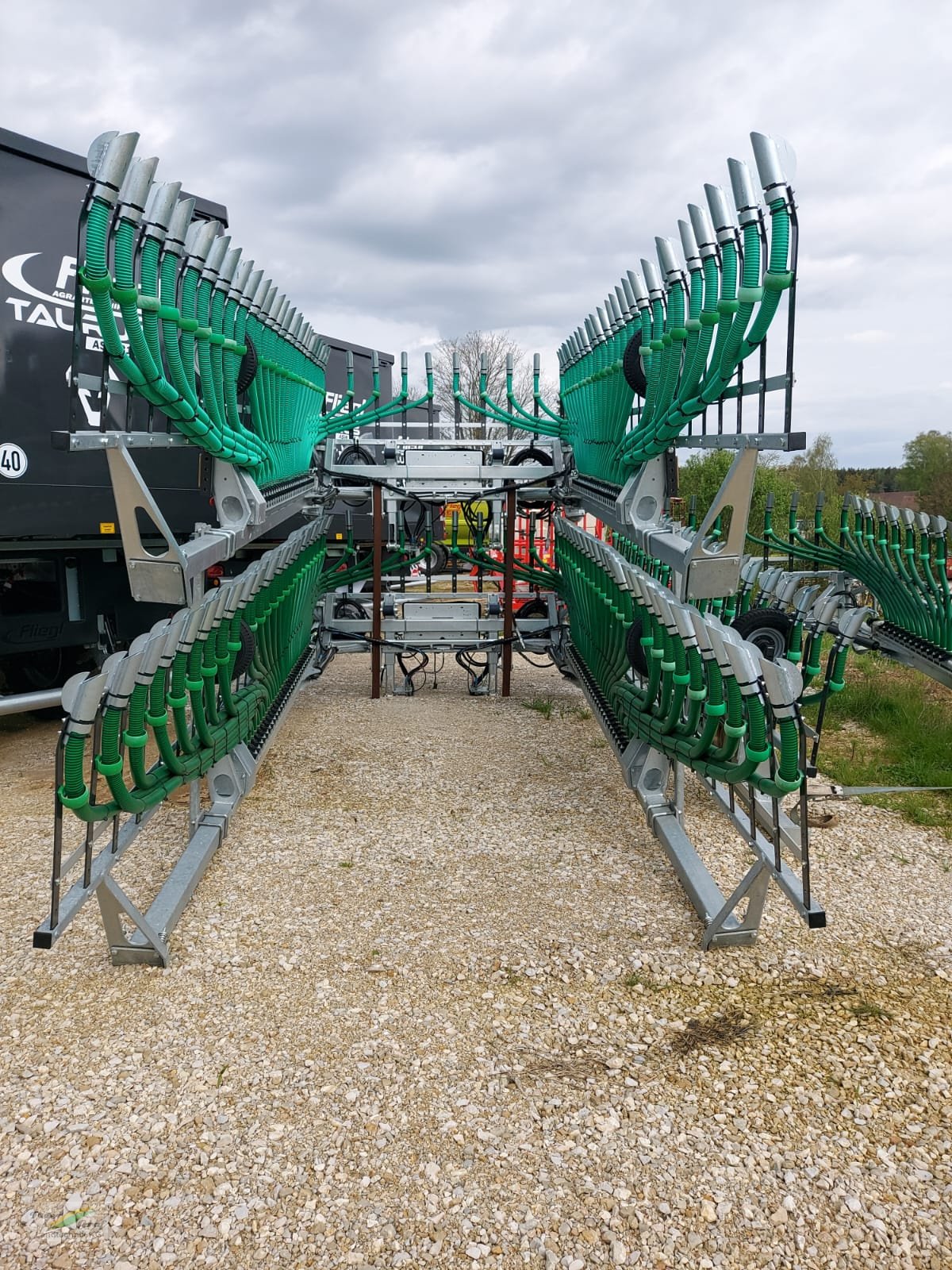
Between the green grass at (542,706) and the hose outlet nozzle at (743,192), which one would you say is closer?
the hose outlet nozzle at (743,192)

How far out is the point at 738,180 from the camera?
9.95 feet

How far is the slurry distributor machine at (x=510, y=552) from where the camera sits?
9.14 feet

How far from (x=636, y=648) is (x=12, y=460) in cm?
311

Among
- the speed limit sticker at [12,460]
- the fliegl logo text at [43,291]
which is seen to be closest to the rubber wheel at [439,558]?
the fliegl logo text at [43,291]

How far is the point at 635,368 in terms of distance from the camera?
13.3 feet

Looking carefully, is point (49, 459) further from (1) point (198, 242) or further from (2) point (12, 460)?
(1) point (198, 242)

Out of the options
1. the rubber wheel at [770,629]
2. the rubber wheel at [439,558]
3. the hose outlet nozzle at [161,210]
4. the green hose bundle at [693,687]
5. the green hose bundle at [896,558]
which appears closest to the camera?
the green hose bundle at [693,687]

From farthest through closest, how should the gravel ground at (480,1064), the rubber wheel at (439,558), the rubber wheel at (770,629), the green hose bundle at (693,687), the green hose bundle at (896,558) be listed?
the rubber wheel at (439,558) < the green hose bundle at (896,558) < the rubber wheel at (770,629) < the green hose bundle at (693,687) < the gravel ground at (480,1064)

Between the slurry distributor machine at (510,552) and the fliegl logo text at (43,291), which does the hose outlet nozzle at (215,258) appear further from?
the fliegl logo text at (43,291)

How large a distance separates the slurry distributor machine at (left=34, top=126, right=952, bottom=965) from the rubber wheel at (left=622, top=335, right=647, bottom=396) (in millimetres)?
12

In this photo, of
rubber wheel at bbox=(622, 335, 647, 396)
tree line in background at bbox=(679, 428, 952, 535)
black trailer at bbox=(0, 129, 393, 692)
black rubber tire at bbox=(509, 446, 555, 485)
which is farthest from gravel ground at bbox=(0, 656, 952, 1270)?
tree line in background at bbox=(679, 428, 952, 535)

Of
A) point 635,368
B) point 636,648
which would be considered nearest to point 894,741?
point 636,648

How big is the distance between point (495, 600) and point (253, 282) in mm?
3232

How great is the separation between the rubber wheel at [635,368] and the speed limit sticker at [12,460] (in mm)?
2948
